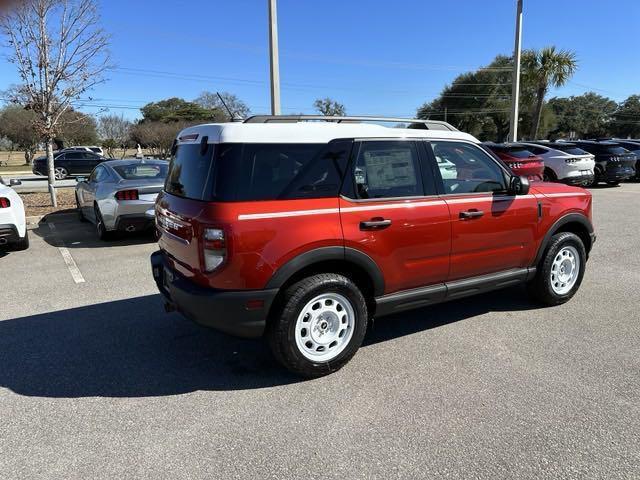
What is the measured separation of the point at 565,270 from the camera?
504 centimetres

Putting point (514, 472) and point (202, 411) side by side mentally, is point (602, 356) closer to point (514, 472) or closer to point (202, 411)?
point (514, 472)

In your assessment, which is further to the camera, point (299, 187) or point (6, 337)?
point (6, 337)

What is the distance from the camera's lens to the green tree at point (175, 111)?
209 ft

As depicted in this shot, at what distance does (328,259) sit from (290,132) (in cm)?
94

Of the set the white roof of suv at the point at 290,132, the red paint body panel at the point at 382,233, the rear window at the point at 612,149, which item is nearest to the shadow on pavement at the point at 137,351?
the red paint body panel at the point at 382,233

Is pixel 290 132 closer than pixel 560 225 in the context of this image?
Yes

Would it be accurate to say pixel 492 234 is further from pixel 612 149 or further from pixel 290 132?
pixel 612 149

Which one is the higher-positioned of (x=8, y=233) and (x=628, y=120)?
(x=628, y=120)

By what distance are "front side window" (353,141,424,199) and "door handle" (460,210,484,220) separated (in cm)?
43

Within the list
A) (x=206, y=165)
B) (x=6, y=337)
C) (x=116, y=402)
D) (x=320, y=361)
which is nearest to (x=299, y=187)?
(x=206, y=165)

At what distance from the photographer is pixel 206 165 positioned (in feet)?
11.0

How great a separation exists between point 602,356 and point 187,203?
3.41m

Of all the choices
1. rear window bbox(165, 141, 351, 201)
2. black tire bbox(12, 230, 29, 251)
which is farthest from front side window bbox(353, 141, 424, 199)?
black tire bbox(12, 230, 29, 251)

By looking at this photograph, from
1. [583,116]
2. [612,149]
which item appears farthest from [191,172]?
[583,116]
